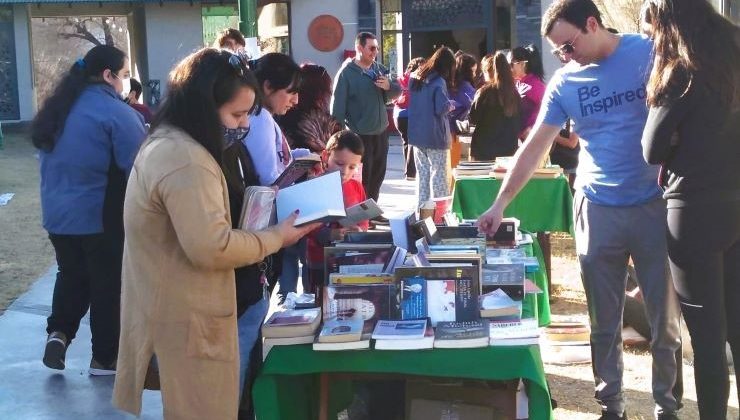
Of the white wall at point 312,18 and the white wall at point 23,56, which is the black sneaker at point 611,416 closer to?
the white wall at point 312,18

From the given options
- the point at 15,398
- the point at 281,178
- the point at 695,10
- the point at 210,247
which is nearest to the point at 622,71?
the point at 695,10

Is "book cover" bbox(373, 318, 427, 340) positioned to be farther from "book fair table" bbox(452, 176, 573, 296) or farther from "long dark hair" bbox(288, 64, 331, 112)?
"book fair table" bbox(452, 176, 573, 296)

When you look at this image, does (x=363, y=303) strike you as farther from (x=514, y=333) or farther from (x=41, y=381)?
(x=41, y=381)

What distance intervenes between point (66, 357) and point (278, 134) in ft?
7.68

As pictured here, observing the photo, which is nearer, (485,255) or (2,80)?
(485,255)

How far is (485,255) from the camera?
4.40 metres

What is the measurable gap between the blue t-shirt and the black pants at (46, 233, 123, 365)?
2604mm

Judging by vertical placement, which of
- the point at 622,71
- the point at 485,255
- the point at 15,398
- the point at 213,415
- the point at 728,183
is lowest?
the point at 15,398

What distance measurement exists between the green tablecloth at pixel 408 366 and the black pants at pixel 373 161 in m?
5.76

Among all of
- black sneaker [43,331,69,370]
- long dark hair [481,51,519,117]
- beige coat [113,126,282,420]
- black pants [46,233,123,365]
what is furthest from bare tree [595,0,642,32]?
beige coat [113,126,282,420]

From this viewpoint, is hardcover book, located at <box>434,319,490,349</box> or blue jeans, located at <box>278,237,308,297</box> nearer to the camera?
hardcover book, located at <box>434,319,490,349</box>

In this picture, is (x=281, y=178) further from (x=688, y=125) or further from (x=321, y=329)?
(x=688, y=125)

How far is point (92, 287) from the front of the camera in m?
5.76

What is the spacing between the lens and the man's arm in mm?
4617
